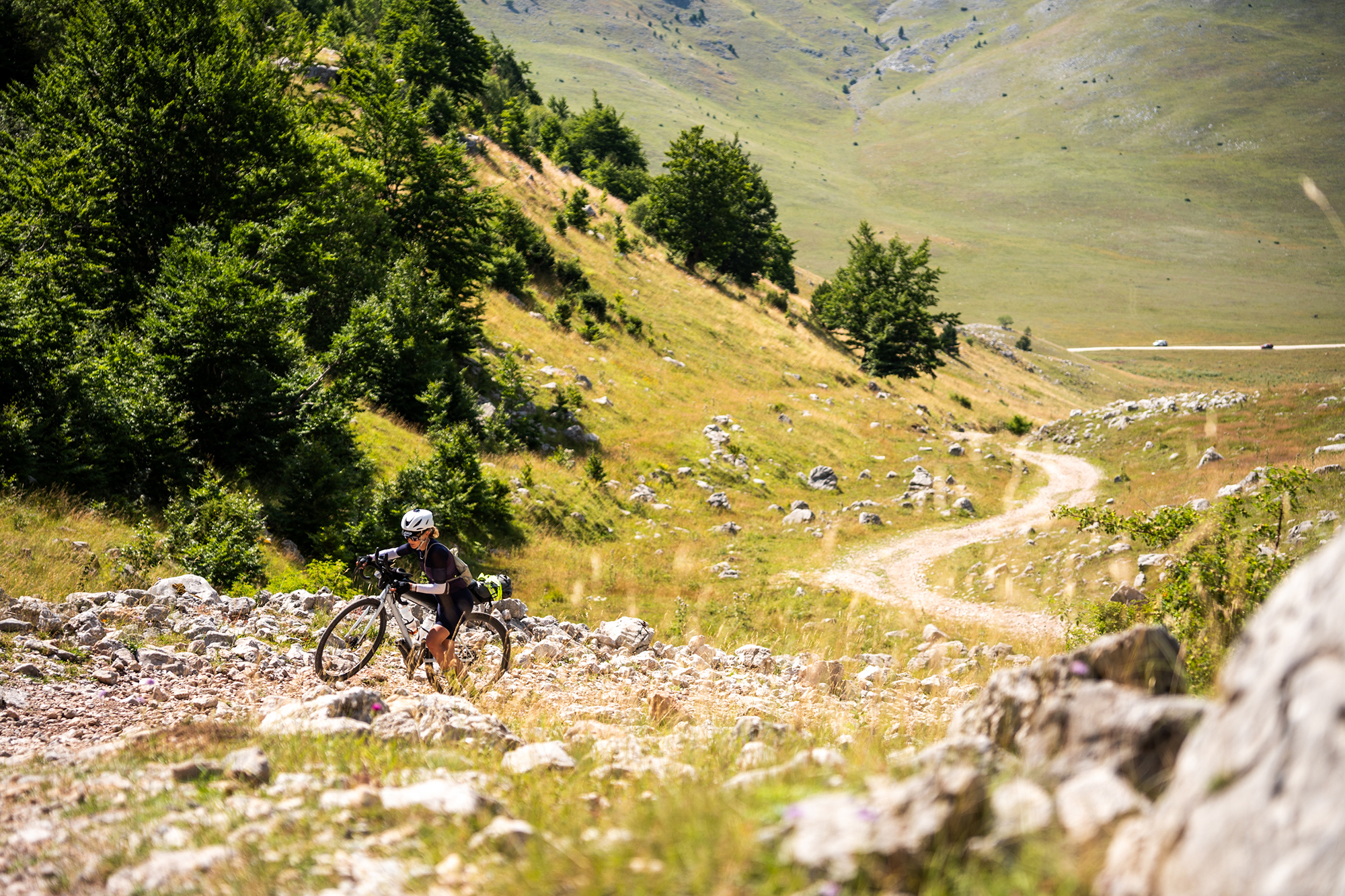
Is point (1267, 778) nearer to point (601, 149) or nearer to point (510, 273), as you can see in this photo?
point (510, 273)

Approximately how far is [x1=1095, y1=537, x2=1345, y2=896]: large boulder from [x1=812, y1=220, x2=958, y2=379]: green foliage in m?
48.7

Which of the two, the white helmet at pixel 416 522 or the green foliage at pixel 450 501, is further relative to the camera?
the green foliage at pixel 450 501

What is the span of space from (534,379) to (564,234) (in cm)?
2144

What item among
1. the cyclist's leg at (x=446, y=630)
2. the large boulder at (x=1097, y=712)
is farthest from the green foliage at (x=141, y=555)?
the large boulder at (x=1097, y=712)

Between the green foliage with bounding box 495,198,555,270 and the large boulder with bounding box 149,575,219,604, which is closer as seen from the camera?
the large boulder with bounding box 149,575,219,604

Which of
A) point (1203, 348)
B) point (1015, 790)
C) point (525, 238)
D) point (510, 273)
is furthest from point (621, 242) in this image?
point (1203, 348)

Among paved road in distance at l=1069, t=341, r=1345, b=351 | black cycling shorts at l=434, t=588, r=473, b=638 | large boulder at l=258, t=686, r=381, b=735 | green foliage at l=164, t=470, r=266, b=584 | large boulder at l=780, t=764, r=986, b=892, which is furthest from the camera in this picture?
paved road in distance at l=1069, t=341, r=1345, b=351

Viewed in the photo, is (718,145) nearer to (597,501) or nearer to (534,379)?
(534,379)

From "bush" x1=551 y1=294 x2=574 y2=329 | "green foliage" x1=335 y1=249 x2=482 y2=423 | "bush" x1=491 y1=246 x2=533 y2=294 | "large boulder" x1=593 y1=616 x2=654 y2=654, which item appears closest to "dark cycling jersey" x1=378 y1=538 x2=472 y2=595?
"large boulder" x1=593 y1=616 x2=654 y2=654

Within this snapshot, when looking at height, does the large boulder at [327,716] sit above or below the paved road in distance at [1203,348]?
below

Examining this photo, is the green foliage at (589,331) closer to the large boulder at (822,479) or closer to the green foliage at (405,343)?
the green foliage at (405,343)

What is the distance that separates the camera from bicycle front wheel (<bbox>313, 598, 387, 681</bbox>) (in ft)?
28.2

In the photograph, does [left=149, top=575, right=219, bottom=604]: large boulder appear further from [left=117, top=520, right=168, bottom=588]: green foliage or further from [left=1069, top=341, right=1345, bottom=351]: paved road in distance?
[left=1069, top=341, right=1345, bottom=351]: paved road in distance

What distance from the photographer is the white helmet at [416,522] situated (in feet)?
27.9
